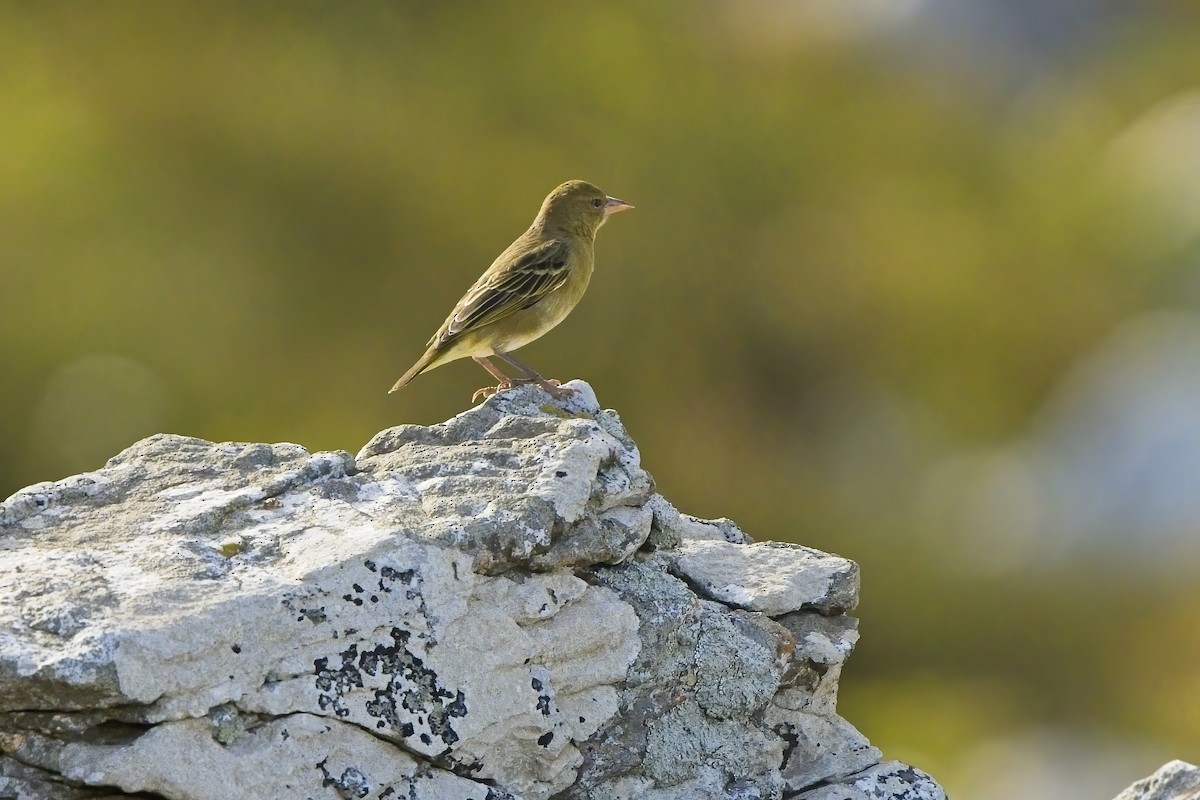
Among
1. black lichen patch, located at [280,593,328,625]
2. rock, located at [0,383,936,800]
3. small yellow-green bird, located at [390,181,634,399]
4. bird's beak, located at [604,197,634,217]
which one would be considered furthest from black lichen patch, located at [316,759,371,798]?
bird's beak, located at [604,197,634,217]

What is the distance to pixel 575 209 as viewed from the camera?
8.68 metres

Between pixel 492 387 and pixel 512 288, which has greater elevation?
pixel 512 288

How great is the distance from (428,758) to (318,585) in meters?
0.54

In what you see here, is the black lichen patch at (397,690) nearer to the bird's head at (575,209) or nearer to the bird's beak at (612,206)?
the bird's head at (575,209)

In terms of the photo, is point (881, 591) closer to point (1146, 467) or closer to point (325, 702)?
point (1146, 467)

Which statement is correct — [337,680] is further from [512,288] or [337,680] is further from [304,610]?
[512,288]

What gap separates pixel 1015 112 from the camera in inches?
1048

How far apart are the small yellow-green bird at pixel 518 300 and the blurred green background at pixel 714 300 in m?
8.20

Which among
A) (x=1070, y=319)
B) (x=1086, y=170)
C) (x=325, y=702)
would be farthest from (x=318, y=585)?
(x=1086, y=170)

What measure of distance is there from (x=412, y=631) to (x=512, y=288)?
3811 mm

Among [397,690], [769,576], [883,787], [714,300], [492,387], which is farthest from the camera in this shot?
[714,300]

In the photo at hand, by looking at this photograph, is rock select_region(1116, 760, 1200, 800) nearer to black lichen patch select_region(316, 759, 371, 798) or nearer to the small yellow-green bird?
black lichen patch select_region(316, 759, 371, 798)

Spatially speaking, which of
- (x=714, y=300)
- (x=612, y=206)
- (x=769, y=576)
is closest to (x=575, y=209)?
(x=612, y=206)

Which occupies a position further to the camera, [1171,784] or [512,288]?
[512,288]
